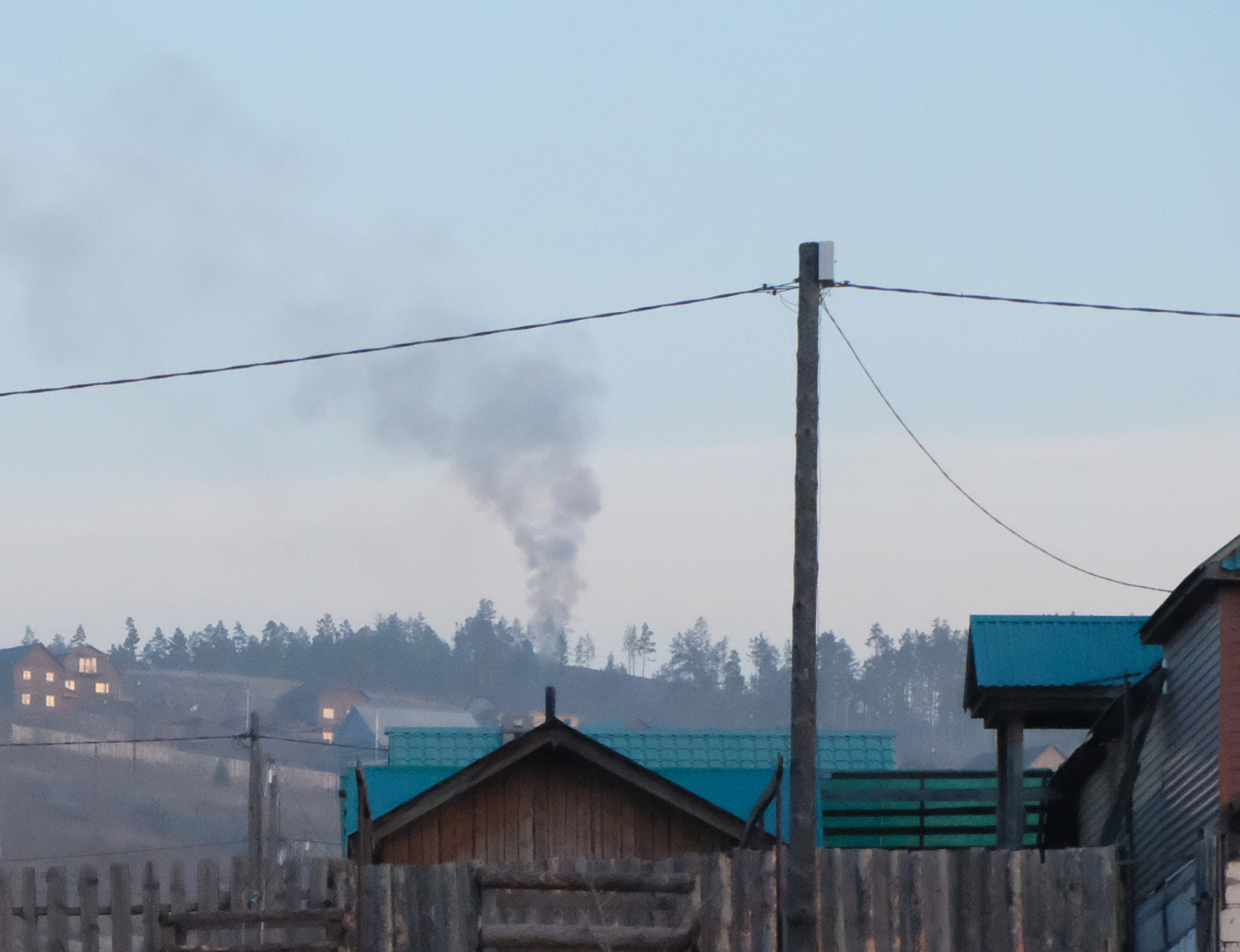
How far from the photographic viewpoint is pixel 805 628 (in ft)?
41.7

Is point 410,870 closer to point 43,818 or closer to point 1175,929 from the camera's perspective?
point 1175,929

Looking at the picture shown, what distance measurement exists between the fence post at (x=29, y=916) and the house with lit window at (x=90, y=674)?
156081mm

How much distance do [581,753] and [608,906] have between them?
6.11m

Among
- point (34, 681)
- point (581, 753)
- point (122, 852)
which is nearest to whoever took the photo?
point (581, 753)

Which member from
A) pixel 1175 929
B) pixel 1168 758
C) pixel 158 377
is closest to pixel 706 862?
pixel 1175 929

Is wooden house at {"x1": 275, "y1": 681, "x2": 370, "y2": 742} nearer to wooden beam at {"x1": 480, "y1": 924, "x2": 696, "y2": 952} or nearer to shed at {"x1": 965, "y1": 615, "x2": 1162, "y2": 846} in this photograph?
shed at {"x1": 965, "y1": 615, "x2": 1162, "y2": 846}

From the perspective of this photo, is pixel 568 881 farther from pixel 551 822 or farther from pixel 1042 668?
pixel 1042 668

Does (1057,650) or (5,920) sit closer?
(5,920)

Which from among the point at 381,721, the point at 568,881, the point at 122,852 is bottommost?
the point at 122,852

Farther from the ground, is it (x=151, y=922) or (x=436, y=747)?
(x=436, y=747)

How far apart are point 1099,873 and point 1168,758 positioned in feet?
12.4

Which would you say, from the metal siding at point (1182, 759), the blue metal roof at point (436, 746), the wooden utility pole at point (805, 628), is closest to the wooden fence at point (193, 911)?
the wooden utility pole at point (805, 628)

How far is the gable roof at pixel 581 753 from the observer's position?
62.1 feet

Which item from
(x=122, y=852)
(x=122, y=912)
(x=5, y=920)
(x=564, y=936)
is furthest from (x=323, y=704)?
(x=564, y=936)
